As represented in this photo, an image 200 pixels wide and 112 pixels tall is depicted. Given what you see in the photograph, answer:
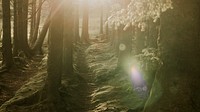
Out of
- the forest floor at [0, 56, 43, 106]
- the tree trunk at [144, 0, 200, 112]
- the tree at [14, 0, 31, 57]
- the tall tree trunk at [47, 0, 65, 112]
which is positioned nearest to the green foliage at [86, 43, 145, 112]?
the tall tree trunk at [47, 0, 65, 112]

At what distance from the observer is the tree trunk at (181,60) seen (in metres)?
Result: 8.09

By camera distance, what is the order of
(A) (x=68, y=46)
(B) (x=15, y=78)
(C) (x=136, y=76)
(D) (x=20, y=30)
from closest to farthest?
(C) (x=136, y=76) → (A) (x=68, y=46) → (B) (x=15, y=78) → (D) (x=20, y=30)

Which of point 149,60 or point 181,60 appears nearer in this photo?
point 181,60

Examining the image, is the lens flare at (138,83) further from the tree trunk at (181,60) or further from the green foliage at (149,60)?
the tree trunk at (181,60)

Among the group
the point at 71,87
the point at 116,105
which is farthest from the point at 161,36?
the point at 71,87

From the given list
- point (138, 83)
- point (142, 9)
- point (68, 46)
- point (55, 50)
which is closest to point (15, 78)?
point (68, 46)

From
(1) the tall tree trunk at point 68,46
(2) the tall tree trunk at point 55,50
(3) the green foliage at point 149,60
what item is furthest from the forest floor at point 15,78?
(3) the green foliage at point 149,60

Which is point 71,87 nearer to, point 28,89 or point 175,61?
point 28,89

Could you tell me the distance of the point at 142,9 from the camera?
916cm

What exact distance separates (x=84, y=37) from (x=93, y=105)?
26555mm

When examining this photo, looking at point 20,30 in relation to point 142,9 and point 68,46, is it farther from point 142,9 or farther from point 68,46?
point 142,9

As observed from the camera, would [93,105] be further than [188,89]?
Yes

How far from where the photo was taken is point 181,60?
8.17 m

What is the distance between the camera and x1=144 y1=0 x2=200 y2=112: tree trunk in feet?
26.5
